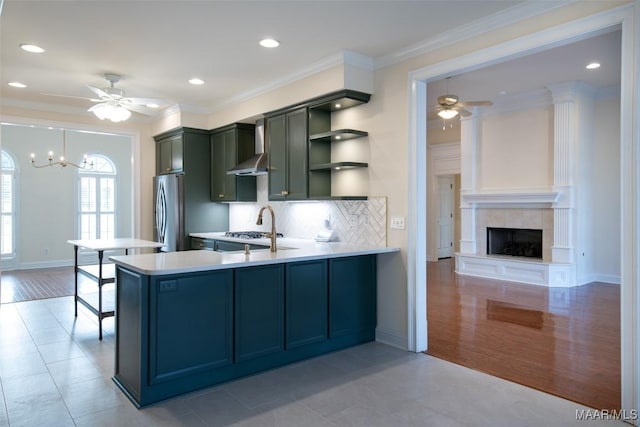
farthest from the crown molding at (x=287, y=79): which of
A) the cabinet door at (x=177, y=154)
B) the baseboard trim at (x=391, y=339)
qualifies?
the baseboard trim at (x=391, y=339)

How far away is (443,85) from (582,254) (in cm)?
365

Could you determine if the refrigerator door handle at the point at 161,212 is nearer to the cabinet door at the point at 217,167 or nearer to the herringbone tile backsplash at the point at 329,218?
the cabinet door at the point at 217,167

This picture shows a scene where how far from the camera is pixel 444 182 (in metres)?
10.0

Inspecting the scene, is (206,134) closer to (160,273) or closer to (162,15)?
(162,15)

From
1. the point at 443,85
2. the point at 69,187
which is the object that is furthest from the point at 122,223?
the point at 443,85

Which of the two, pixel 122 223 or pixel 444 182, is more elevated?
pixel 444 182

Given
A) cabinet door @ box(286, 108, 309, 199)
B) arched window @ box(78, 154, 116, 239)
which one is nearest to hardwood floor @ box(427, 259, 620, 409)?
cabinet door @ box(286, 108, 309, 199)

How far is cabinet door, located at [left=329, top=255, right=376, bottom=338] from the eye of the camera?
12.2ft

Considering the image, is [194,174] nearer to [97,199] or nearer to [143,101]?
[143,101]

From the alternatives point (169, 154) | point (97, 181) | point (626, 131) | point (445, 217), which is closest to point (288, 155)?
point (169, 154)

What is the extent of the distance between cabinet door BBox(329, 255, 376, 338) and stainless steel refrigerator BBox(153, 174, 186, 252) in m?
3.25

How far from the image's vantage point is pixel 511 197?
7.25 m

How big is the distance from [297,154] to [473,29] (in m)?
2.12

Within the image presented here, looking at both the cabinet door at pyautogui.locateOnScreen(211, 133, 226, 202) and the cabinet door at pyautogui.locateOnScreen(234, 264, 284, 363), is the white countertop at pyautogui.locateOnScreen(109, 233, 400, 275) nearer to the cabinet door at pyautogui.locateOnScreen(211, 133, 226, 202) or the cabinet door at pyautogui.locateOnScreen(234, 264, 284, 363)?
the cabinet door at pyautogui.locateOnScreen(234, 264, 284, 363)
